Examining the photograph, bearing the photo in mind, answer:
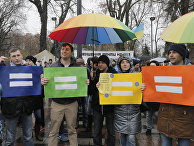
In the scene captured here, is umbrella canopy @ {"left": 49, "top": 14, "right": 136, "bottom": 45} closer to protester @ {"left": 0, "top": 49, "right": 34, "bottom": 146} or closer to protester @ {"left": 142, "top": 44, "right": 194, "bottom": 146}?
protester @ {"left": 0, "top": 49, "right": 34, "bottom": 146}

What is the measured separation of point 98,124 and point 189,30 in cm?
211

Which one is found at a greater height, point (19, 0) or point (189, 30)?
point (19, 0)

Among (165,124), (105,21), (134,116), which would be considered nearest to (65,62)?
(105,21)

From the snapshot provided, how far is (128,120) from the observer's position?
2.85 m

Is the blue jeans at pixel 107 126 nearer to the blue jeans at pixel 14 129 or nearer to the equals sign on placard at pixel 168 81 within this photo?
the equals sign on placard at pixel 168 81

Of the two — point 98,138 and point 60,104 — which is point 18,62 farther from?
point 98,138

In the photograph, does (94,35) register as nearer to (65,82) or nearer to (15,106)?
(65,82)

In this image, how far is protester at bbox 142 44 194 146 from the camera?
2.23 meters

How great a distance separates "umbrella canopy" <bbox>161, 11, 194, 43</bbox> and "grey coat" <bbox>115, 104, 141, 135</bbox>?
4.16 ft

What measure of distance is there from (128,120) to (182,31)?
1.57 meters

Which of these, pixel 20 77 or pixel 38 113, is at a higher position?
pixel 20 77

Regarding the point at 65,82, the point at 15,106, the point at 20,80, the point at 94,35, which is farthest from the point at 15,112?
the point at 94,35

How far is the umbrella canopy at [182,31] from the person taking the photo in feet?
6.66

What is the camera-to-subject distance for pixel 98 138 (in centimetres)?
320
